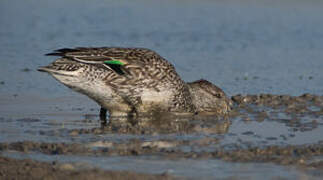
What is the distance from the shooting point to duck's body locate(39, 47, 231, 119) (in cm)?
889

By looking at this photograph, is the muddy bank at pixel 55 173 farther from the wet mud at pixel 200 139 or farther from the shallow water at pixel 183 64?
the shallow water at pixel 183 64

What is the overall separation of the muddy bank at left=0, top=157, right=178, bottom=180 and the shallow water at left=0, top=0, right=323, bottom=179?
27 cm

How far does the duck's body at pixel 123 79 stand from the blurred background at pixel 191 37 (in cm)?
191

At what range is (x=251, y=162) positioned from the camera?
253 inches

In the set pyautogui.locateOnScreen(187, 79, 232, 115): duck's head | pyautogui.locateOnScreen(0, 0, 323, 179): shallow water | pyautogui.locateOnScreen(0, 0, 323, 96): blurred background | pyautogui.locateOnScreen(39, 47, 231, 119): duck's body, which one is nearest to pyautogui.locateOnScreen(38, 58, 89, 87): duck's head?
pyautogui.locateOnScreen(39, 47, 231, 119): duck's body

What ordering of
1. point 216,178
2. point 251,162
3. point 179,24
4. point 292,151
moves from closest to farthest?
1. point 216,178
2. point 251,162
3. point 292,151
4. point 179,24

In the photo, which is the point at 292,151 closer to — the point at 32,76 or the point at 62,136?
the point at 62,136

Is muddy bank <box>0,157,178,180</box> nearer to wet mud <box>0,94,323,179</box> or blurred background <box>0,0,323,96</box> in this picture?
wet mud <box>0,94,323,179</box>

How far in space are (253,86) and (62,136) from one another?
470cm

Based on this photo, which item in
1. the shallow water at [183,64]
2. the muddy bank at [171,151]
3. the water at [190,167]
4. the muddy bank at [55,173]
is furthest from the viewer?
the shallow water at [183,64]

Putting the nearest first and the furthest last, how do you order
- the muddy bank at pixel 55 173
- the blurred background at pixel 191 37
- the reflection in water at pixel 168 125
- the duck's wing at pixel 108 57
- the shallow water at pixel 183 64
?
the muddy bank at pixel 55 173
the shallow water at pixel 183 64
the reflection in water at pixel 168 125
the duck's wing at pixel 108 57
the blurred background at pixel 191 37

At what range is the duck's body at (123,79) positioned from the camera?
8.89 meters

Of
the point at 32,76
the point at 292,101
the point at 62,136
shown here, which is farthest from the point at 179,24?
the point at 62,136

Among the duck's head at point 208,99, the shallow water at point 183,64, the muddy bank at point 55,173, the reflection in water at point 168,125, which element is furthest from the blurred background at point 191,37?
the muddy bank at point 55,173
